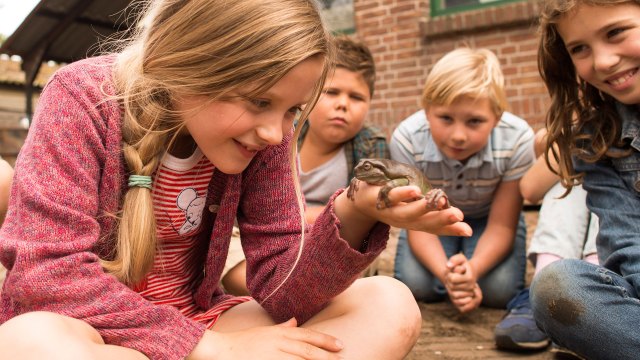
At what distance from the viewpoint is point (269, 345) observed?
165 centimetres

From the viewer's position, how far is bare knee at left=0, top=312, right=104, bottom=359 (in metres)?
1.30

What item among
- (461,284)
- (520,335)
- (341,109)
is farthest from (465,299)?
(341,109)

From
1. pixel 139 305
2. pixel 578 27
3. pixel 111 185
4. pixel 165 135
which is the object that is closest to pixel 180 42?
pixel 165 135

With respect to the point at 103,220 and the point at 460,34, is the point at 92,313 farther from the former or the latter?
the point at 460,34

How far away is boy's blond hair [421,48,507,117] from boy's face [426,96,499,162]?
4cm

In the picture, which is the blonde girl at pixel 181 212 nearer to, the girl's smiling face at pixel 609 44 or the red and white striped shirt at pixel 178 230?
the red and white striped shirt at pixel 178 230

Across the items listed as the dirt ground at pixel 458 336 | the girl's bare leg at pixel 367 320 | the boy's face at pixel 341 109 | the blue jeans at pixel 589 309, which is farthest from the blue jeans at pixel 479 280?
the girl's bare leg at pixel 367 320

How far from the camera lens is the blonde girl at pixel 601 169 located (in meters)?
2.05

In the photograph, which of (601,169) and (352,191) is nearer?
(352,191)

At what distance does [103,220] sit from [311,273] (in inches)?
23.0

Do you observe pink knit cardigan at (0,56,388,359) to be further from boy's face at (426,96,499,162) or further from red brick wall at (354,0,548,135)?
red brick wall at (354,0,548,135)

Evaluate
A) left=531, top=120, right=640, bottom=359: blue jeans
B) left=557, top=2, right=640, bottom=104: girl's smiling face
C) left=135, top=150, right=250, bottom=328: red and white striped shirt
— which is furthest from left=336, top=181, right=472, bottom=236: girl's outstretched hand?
left=557, top=2, right=640, bottom=104: girl's smiling face

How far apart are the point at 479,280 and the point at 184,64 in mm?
2460

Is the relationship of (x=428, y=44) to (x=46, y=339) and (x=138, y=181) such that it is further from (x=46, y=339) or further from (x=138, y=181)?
(x=46, y=339)
